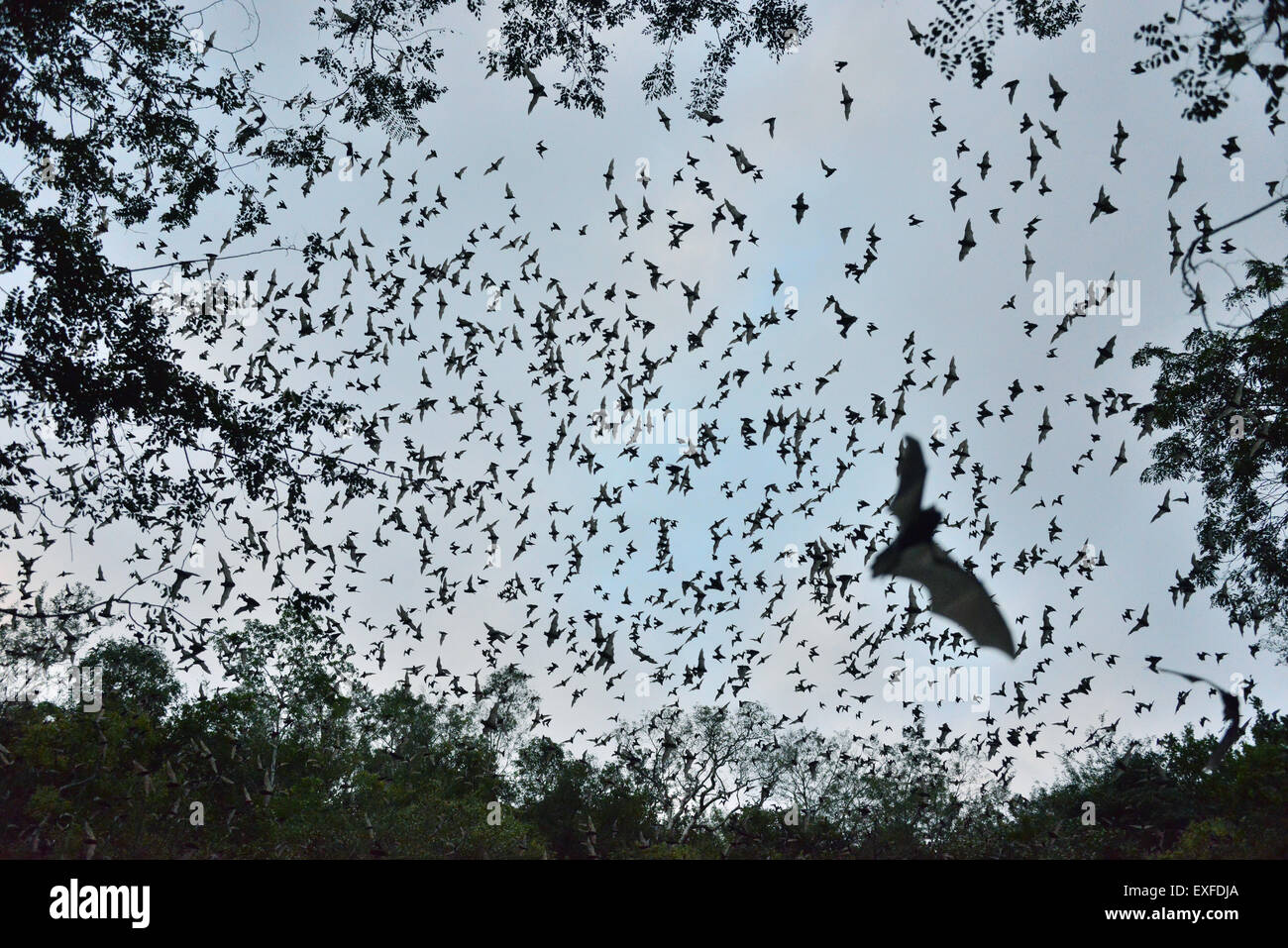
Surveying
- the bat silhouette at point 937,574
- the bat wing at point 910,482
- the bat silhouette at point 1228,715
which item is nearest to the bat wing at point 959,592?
the bat silhouette at point 937,574

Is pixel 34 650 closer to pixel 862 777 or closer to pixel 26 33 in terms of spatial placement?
pixel 26 33

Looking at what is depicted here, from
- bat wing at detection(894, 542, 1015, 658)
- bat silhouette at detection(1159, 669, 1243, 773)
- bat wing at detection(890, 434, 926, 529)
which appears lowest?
bat silhouette at detection(1159, 669, 1243, 773)

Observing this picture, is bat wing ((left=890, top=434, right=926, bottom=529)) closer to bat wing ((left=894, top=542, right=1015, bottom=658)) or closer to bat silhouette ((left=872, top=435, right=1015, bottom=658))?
bat silhouette ((left=872, top=435, right=1015, bottom=658))

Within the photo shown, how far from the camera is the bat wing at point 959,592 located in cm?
453

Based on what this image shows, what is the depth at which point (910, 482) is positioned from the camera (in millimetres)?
4855

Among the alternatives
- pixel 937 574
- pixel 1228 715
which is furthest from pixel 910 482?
pixel 1228 715

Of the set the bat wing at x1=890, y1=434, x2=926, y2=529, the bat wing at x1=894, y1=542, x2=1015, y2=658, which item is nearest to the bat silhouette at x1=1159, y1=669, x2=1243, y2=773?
the bat wing at x1=894, y1=542, x2=1015, y2=658

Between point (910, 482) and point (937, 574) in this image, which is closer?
point (937, 574)

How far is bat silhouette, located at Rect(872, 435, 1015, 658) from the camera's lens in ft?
14.9

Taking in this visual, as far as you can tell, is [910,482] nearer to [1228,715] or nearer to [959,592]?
[959,592]

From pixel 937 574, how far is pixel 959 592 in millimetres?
223
